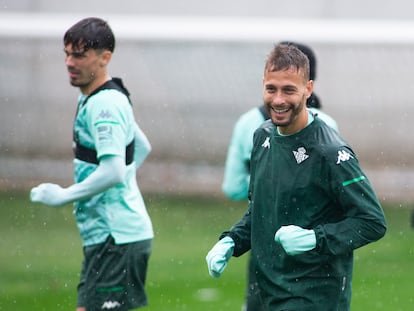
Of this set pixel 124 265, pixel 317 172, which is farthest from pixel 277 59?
pixel 124 265

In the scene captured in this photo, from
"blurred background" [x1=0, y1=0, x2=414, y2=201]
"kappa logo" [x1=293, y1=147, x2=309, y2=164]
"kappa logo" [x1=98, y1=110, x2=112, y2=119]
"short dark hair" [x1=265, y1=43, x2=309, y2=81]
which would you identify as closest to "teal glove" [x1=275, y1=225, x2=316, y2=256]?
"kappa logo" [x1=293, y1=147, x2=309, y2=164]

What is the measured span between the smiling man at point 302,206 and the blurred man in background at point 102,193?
954 millimetres

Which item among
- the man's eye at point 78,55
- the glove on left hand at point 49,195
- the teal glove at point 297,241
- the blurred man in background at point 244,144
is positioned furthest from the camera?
the blurred man in background at point 244,144

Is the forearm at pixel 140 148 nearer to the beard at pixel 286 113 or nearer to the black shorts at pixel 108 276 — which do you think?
the black shorts at pixel 108 276

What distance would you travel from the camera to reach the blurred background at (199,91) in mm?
13703

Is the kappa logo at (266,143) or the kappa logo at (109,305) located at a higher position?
the kappa logo at (266,143)

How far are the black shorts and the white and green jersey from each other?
0.14 ft

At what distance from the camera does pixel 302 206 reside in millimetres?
4508

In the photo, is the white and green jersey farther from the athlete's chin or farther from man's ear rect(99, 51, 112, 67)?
the athlete's chin

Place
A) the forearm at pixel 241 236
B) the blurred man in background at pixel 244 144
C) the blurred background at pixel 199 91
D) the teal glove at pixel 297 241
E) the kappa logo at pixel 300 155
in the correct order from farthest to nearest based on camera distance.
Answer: the blurred background at pixel 199 91
the blurred man in background at pixel 244 144
the forearm at pixel 241 236
the kappa logo at pixel 300 155
the teal glove at pixel 297 241

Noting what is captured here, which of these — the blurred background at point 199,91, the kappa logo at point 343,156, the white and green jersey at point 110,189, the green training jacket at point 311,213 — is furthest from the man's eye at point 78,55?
the blurred background at point 199,91

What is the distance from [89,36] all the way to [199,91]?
27.5 feet

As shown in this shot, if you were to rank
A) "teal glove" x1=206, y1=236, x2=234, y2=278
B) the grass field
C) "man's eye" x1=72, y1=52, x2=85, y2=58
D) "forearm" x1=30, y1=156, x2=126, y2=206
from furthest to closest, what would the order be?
the grass field < "man's eye" x1=72, y1=52, x2=85, y2=58 < "forearm" x1=30, y1=156, x2=126, y2=206 < "teal glove" x1=206, y1=236, x2=234, y2=278

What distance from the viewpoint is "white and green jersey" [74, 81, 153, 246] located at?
17.7ft
